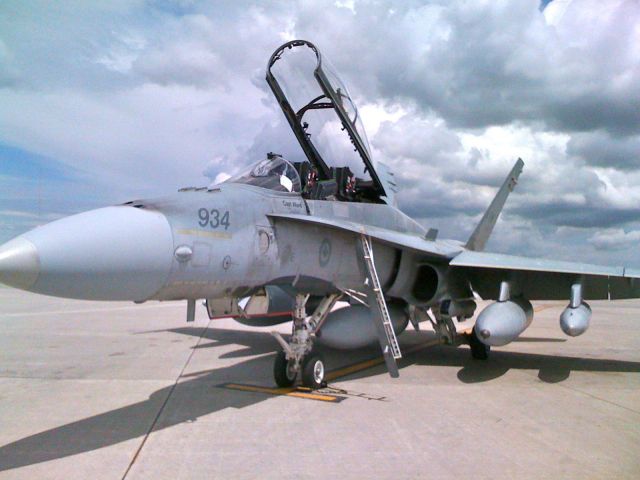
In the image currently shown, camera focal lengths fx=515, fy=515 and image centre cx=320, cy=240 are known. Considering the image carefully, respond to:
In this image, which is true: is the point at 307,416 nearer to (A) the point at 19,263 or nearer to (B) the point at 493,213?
(A) the point at 19,263

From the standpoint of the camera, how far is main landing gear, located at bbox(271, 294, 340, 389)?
21.0 ft

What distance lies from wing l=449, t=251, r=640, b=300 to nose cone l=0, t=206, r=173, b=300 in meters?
5.06

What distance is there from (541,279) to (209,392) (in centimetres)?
594

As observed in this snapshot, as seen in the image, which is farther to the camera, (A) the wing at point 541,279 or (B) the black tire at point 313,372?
(A) the wing at point 541,279

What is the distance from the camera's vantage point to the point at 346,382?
23.4 feet

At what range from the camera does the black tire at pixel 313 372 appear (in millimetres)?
6383

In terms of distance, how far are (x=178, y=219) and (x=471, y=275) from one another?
6.14 meters

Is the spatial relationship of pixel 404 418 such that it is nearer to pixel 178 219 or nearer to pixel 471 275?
pixel 178 219

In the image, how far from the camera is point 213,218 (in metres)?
4.89

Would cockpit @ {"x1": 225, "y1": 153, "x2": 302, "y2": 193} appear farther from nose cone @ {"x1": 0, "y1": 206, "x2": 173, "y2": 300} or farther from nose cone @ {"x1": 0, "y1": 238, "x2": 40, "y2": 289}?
nose cone @ {"x1": 0, "y1": 238, "x2": 40, "y2": 289}

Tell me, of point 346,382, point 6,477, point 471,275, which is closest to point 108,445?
point 6,477

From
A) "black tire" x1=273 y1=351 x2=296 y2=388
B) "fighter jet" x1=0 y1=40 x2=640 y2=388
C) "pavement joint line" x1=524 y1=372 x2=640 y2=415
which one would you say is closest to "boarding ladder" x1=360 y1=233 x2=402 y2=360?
"fighter jet" x1=0 y1=40 x2=640 y2=388

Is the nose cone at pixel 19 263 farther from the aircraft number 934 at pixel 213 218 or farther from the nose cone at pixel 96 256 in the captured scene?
the aircraft number 934 at pixel 213 218

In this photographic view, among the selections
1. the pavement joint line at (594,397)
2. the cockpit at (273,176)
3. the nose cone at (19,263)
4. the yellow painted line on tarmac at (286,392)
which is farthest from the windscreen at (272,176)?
the pavement joint line at (594,397)
